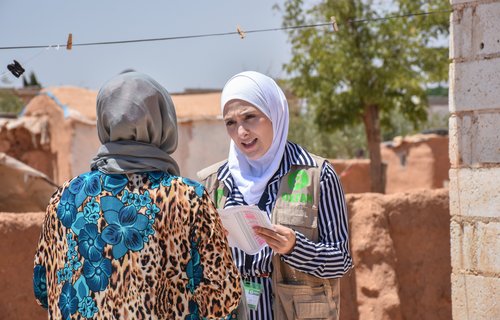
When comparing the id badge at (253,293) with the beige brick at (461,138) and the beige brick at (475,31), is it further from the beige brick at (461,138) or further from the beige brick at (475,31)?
the beige brick at (475,31)

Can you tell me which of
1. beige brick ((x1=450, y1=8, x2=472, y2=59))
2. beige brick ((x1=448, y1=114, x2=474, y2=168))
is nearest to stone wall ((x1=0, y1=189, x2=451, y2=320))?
beige brick ((x1=448, y1=114, x2=474, y2=168))

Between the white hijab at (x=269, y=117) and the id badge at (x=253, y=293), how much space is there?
0.33 meters

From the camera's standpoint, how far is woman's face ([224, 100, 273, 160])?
3.39 m

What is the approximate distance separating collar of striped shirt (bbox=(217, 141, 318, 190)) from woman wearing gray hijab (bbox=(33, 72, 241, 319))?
0.75 meters

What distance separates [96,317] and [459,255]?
9.11 ft

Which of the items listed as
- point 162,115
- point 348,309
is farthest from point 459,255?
point 162,115

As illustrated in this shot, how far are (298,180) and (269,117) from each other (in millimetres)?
284

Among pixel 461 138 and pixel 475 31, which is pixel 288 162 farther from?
pixel 475 31

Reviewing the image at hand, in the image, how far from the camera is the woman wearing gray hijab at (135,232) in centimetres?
261

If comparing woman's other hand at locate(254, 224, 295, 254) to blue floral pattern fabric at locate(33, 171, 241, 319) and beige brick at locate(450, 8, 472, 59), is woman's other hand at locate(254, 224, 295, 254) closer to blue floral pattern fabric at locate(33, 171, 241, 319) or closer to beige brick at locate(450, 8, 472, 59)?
blue floral pattern fabric at locate(33, 171, 241, 319)

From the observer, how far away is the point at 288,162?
136 inches

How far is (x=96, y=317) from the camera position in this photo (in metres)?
2.62

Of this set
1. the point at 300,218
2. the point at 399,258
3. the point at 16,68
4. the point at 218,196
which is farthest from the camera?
the point at 399,258

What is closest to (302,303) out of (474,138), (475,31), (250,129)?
(250,129)
